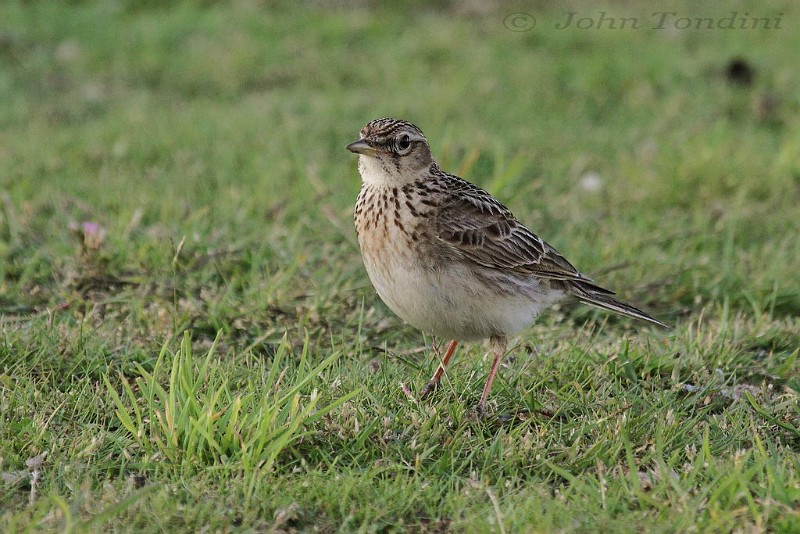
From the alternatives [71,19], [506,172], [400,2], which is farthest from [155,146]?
[400,2]

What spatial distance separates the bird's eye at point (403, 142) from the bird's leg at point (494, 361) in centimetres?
93

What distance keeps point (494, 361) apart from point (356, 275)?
1.48 m

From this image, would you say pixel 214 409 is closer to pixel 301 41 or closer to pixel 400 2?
pixel 301 41

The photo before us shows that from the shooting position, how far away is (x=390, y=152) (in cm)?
481

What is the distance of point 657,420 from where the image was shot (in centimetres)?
428

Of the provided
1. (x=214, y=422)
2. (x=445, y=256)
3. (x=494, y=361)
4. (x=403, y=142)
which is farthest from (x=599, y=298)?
(x=214, y=422)

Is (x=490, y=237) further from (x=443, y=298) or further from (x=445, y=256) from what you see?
(x=443, y=298)

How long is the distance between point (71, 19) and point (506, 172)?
5744 mm

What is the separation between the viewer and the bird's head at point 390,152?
189 inches

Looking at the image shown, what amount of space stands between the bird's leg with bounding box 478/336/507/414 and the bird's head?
A: 809 mm

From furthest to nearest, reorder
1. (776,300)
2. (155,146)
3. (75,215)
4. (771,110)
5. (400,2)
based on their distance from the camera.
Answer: (400,2) < (771,110) < (155,146) < (75,215) < (776,300)

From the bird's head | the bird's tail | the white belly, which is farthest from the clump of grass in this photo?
the bird's tail

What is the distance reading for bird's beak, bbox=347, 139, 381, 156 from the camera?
4711mm

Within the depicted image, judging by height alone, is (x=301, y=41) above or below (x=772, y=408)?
above
